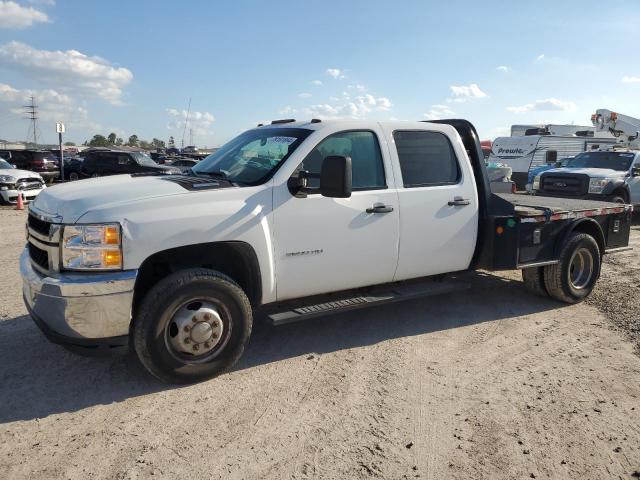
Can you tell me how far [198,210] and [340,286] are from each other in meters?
1.44

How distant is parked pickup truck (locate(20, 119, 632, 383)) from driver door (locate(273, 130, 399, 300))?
0.01 meters

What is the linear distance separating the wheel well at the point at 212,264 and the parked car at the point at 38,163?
823 inches

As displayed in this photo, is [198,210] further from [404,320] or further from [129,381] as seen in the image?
[404,320]

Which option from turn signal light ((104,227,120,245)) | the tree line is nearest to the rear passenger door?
turn signal light ((104,227,120,245))

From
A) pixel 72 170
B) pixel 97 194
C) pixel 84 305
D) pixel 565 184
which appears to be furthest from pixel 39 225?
pixel 72 170

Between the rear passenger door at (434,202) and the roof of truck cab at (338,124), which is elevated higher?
the roof of truck cab at (338,124)

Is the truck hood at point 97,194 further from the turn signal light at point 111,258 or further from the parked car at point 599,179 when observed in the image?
the parked car at point 599,179

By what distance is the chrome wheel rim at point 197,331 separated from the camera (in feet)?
12.2

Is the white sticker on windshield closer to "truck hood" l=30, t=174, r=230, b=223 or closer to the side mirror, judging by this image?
the side mirror

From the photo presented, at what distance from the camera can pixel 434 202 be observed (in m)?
4.87

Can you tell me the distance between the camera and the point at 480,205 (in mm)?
5305

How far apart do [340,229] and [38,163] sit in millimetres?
21767

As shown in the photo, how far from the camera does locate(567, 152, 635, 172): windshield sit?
45.8ft

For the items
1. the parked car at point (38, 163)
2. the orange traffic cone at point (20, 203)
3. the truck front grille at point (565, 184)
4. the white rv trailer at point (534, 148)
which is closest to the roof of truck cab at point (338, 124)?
the truck front grille at point (565, 184)
